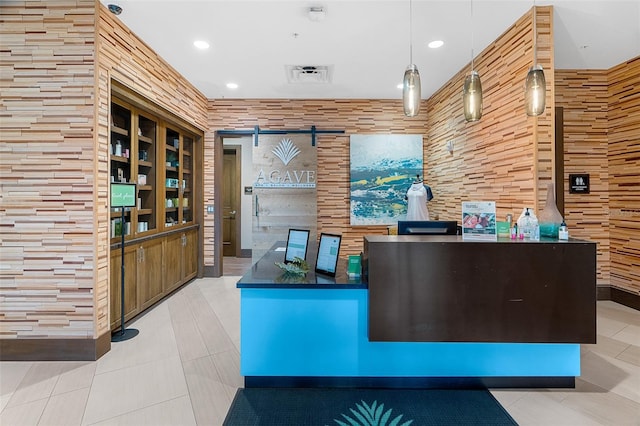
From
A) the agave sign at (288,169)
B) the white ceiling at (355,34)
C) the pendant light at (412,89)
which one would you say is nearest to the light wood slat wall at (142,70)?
the white ceiling at (355,34)

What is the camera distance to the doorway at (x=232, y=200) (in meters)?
7.99

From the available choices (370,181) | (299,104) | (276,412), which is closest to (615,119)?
(370,181)

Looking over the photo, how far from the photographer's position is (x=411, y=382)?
2412 millimetres

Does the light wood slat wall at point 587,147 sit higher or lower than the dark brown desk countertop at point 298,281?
higher

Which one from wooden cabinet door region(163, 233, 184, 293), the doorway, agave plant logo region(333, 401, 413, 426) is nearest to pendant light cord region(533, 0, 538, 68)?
agave plant logo region(333, 401, 413, 426)

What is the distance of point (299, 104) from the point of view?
5758mm

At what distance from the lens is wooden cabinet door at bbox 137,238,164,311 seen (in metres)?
3.92

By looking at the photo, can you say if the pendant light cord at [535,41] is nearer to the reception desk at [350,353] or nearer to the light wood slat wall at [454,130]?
the light wood slat wall at [454,130]

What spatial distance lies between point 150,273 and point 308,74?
3.41 metres

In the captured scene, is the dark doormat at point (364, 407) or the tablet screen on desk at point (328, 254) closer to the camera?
the dark doormat at point (364, 407)

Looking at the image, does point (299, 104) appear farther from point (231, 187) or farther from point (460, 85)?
point (231, 187)

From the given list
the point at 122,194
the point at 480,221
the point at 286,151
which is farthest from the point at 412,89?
the point at 286,151

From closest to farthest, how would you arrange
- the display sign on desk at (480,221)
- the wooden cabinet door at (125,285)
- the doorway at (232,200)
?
the display sign on desk at (480,221) → the wooden cabinet door at (125,285) → the doorway at (232,200)

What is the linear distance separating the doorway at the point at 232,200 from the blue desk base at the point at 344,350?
581cm
